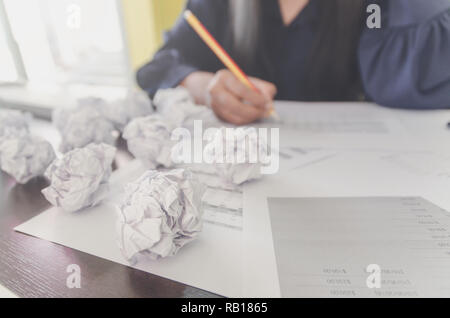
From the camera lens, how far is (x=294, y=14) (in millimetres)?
614

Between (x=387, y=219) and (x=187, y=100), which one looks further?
(x=187, y=100)

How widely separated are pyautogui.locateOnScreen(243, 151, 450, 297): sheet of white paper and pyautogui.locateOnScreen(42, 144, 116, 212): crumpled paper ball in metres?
0.13

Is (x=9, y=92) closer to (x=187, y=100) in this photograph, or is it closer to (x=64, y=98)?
(x=64, y=98)

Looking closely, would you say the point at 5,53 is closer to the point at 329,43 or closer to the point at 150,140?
the point at 150,140

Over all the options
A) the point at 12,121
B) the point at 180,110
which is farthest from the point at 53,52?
the point at 180,110

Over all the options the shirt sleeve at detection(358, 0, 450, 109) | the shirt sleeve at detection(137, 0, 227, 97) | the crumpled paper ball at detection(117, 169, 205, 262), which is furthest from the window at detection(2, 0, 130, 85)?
the shirt sleeve at detection(358, 0, 450, 109)

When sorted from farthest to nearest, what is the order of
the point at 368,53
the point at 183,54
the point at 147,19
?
the point at 147,19, the point at 183,54, the point at 368,53

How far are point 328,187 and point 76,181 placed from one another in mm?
228

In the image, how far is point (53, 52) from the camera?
0.46 m

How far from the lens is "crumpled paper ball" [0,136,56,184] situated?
30cm

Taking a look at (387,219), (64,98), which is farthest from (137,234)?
(64,98)

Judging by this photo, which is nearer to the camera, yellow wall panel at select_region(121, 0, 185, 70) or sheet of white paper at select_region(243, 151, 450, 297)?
sheet of white paper at select_region(243, 151, 450, 297)

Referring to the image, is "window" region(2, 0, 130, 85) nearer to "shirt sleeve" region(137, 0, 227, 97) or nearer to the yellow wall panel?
"shirt sleeve" region(137, 0, 227, 97)
